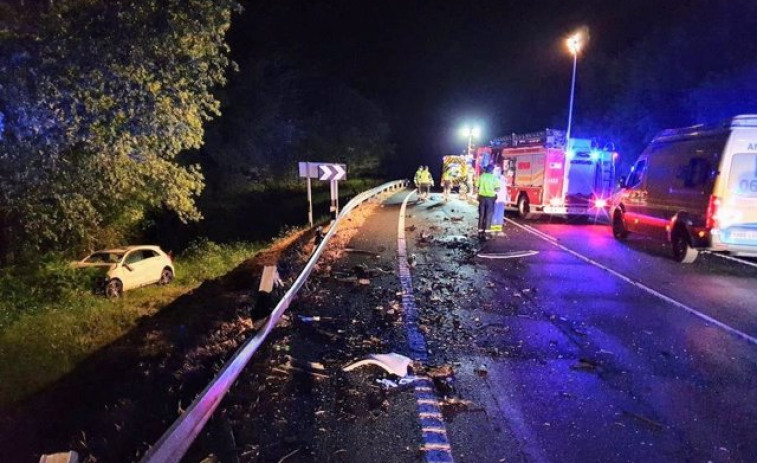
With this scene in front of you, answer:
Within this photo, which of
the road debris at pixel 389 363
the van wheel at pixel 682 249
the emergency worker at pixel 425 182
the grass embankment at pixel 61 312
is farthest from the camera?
the emergency worker at pixel 425 182

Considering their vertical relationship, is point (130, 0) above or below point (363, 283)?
above

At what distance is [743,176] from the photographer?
9.66 metres

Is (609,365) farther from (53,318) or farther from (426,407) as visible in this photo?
(53,318)

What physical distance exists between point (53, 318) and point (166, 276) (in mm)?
5343

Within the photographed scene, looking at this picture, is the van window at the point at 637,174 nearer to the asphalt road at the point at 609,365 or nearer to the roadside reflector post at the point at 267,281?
the asphalt road at the point at 609,365

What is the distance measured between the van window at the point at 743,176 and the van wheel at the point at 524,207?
9.45 meters

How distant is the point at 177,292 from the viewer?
15688 mm

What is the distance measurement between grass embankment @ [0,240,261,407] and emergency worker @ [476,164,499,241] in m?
8.26

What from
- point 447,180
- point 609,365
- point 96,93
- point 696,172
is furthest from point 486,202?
point 447,180

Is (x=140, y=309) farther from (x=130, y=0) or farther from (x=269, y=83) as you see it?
(x=269, y=83)

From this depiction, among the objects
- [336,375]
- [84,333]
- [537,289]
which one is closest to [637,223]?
[537,289]

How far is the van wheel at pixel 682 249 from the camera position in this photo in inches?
418

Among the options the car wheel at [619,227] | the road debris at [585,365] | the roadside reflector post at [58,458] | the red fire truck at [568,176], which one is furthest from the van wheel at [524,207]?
the roadside reflector post at [58,458]

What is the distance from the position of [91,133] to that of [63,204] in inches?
124
